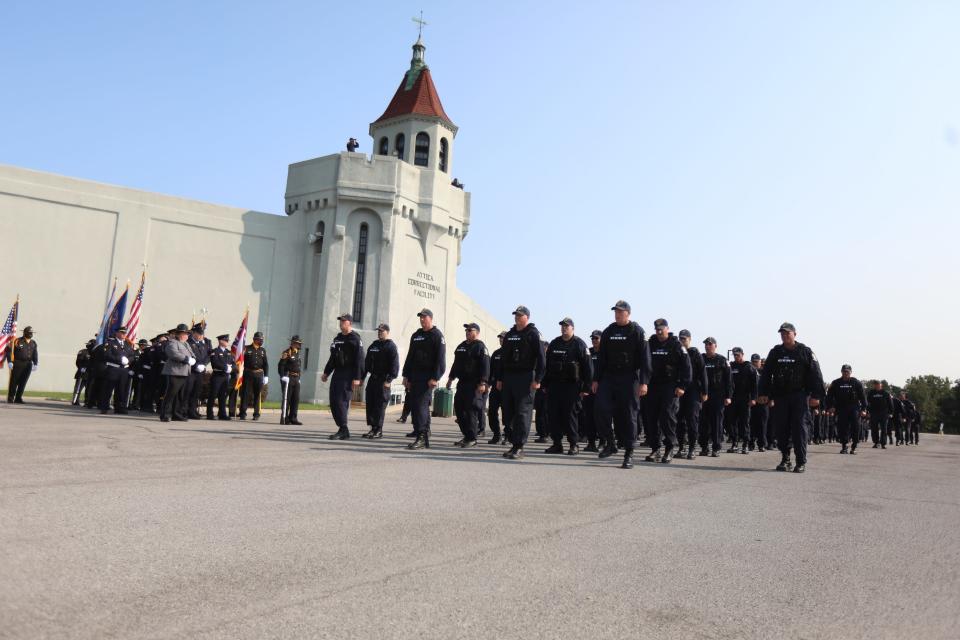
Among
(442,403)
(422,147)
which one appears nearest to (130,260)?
(442,403)

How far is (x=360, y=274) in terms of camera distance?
34.4 m

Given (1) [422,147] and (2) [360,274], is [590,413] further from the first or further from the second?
(1) [422,147]

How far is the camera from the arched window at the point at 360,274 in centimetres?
3409

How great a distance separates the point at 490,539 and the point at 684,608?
57.5 inches

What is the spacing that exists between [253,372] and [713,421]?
10.2 meters

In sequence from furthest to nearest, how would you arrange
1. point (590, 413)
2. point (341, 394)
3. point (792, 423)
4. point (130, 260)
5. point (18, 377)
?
point (130, 260) < point (18, 377) < point (590, 413) < point (341, 394) < point (792, 423)

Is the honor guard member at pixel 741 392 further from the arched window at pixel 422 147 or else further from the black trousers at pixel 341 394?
the arched window at pixel 422 147

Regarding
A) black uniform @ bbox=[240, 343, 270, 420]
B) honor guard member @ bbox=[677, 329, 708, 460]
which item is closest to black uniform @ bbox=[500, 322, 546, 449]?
honor guard member @ bbox=[677, 329, 708, 460]

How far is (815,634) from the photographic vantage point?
118 inches

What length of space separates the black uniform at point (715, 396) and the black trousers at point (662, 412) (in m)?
2.26

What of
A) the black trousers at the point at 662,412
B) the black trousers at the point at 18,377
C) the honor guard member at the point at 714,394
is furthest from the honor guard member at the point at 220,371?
the honor guard member at the point at 714,394

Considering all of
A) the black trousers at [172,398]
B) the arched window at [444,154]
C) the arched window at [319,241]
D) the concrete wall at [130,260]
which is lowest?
the black trousers at [172,398]

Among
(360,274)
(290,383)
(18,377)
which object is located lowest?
(18,377)

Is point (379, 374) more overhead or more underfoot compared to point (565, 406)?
more overhead
